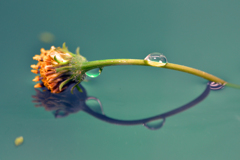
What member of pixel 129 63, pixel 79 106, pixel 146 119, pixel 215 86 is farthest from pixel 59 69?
pixel 215 86

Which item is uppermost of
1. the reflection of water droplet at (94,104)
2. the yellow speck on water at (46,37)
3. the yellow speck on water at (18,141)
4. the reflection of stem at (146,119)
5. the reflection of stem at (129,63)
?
the yellow speck on water at (46,37)

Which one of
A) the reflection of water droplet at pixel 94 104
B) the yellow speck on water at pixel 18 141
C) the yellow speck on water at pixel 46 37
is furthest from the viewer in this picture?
the yellow speck on water at pixel 46 37

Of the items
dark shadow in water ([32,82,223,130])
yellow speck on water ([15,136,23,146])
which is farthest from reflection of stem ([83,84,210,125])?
yellow speck on water ([15,136,23,146])

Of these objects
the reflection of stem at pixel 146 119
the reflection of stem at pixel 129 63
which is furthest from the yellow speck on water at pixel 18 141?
the reflection of stem at pixel 129 63

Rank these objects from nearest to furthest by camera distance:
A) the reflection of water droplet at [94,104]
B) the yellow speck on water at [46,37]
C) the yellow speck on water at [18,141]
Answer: the yellow speck on water at [18,141]
the reflection of water droplet at [94,104]
the yellow speck on water at [46,37]

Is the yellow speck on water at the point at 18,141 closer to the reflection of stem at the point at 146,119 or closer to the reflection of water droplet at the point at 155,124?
the reflection of stem at the point at 146,119

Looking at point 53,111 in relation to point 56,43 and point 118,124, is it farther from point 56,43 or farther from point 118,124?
point 56,43
